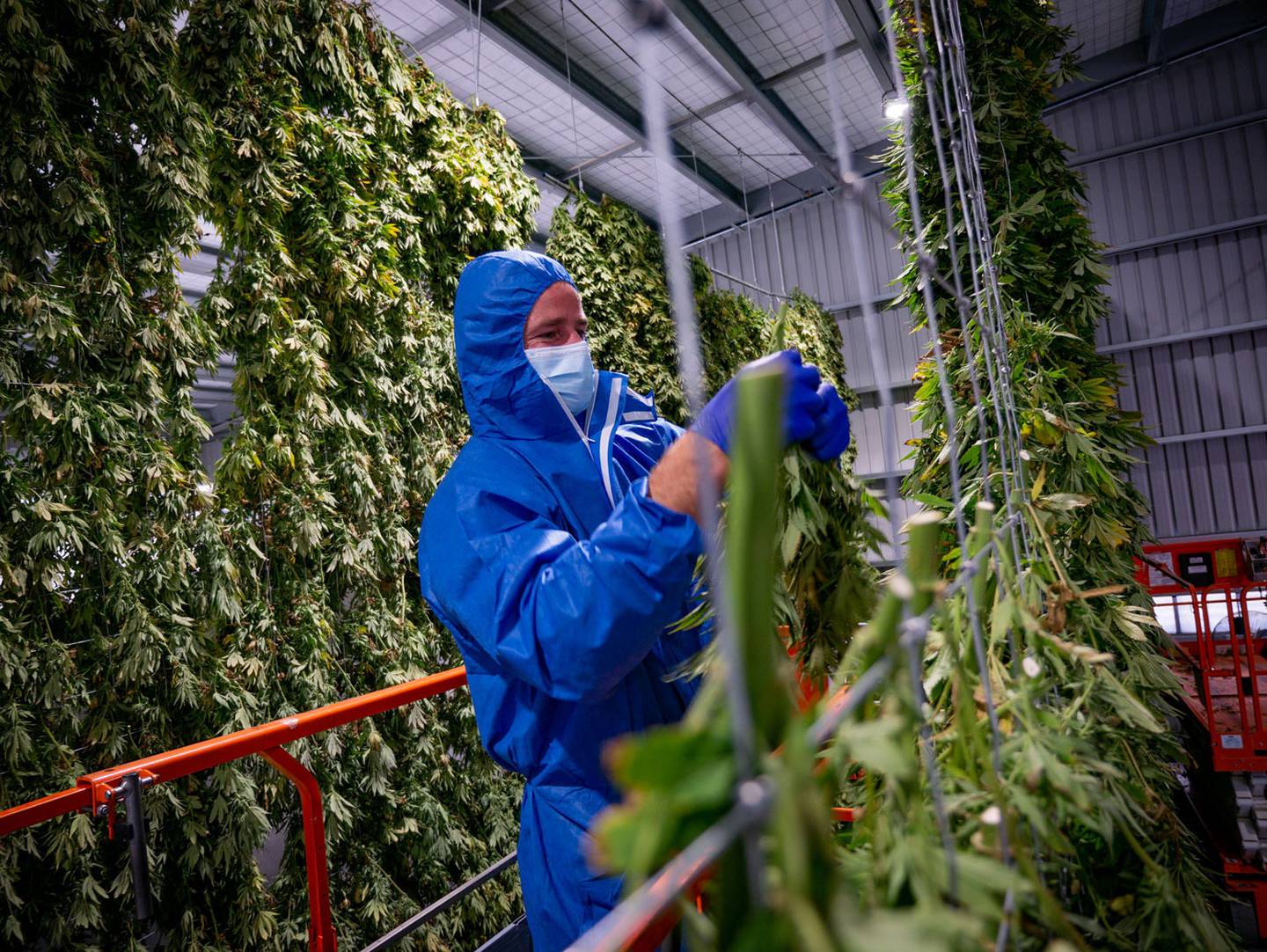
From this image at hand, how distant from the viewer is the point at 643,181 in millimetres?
9719

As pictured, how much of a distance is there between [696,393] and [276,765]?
1888mm

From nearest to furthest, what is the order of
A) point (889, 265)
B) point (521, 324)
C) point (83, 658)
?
1. point (521, 324)
2. point (83, 658)
3. point (889, 265)

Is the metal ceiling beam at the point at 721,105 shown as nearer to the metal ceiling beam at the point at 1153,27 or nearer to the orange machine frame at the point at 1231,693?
the metal ceiling beam at the point at 1153,27

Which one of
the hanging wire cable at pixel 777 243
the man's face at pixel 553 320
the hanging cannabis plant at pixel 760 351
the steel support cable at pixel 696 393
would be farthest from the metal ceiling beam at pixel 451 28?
the steel support cable at pixel 696 393

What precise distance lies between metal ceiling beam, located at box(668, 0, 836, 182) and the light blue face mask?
4681 mm

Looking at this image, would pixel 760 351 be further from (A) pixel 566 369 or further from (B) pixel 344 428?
(A) pixel 566 369

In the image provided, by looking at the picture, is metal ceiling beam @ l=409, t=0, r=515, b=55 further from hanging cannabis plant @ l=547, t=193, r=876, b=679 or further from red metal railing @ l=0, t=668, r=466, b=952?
red metal railing @ l=0, t=668, r=466, b=952

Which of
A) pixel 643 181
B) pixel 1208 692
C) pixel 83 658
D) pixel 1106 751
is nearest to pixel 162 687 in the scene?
pixel 83 658

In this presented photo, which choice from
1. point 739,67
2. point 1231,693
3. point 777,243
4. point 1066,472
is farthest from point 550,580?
point 777,243

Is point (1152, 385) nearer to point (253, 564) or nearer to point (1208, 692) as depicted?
point (1208, 692)

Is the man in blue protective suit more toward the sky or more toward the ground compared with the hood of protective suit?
more toward the ground

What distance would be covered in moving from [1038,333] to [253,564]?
2.60m

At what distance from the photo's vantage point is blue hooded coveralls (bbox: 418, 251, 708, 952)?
43.0 inches

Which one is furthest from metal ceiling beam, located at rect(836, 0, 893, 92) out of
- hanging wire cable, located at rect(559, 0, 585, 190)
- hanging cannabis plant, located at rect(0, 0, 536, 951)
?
hanging cannabis plant, located at rect(0, 0, 536, 951)
